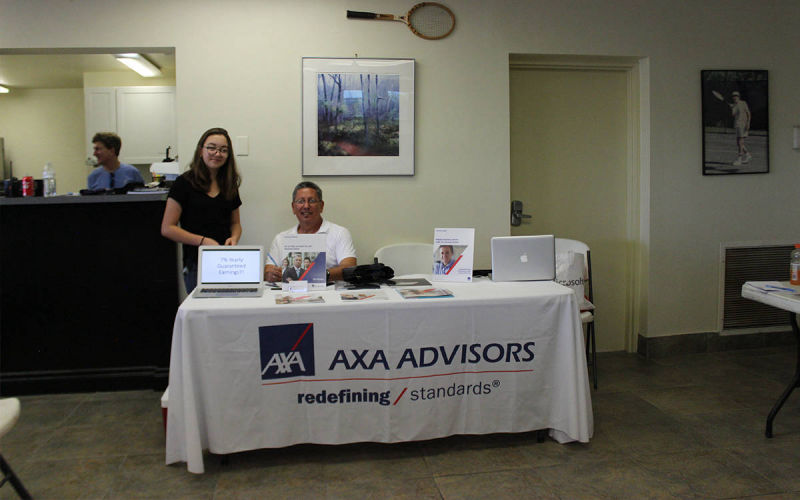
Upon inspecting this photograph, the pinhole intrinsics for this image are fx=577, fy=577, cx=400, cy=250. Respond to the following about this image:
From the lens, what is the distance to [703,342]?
430 cm

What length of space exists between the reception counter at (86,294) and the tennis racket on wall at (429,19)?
1917mm

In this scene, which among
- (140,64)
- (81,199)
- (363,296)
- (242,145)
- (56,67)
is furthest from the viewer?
(56,67)

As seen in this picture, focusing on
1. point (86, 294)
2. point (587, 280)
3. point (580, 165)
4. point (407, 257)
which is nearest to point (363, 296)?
point (407, 257)

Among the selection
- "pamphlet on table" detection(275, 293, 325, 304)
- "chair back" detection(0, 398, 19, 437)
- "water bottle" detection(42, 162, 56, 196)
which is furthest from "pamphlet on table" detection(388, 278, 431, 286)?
"water bottle" detection(42, 162, 56, 196)

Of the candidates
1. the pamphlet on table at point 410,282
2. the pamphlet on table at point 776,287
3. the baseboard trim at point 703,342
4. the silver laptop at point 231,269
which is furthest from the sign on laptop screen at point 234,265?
the baseboard trim at point 703,342

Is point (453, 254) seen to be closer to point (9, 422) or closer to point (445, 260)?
point (445, 260)

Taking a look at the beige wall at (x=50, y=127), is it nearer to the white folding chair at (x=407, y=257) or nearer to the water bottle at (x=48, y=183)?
the water bottle at (x=48, y=183)

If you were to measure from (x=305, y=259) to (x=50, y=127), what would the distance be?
6433mm

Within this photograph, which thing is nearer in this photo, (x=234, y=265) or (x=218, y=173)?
(x=234, y=265)

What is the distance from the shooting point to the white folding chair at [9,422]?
1909mm

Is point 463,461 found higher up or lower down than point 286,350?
lower down

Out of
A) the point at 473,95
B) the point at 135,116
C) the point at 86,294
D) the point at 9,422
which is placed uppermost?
the point at 135,116

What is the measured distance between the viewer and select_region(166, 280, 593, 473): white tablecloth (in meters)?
2.44

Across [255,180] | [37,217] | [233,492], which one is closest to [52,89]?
[37,217]
